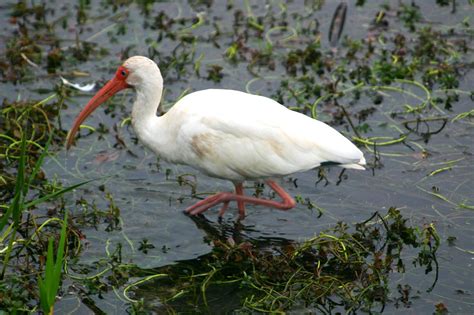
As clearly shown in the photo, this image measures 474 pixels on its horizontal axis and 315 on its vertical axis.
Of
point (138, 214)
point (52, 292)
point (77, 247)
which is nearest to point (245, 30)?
point (138, 214)

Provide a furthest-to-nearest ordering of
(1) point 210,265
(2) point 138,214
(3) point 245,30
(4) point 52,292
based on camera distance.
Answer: (3) point 245,30 < (2) point 138,214 < (1) point 210,265 < (4) point 52,292

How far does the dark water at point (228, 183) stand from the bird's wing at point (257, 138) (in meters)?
0.69

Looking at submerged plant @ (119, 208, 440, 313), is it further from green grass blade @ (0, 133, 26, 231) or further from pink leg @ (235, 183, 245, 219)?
green grass blade @ (0, 133, 26, 231)

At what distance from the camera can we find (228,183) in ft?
29.5

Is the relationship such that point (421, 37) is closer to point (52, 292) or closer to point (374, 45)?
point (374, 45)

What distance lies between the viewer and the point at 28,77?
10648 millimetres

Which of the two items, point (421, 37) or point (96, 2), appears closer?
point (421, 37)

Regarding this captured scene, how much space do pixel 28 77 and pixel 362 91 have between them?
3654mm

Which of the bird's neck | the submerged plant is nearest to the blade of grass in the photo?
the submerged plant

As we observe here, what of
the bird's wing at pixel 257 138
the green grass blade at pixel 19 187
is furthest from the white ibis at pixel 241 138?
the green grass blade at pixel 19 187

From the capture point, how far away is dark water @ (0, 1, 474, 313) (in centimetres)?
758

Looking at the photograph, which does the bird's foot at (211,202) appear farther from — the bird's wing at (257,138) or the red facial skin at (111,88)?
the red facial skin at (111,88)

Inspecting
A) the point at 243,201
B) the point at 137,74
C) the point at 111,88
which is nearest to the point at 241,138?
the point at 243,201

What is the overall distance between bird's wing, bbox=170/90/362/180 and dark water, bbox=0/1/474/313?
0.69m
